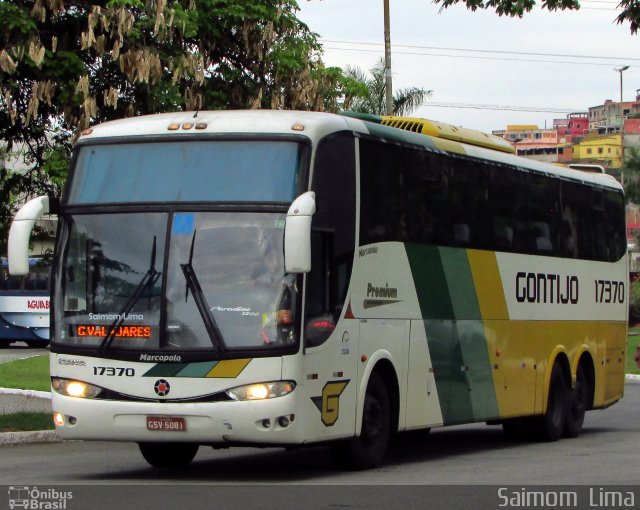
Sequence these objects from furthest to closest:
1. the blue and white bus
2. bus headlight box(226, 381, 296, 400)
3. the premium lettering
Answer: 1. the blue and white bus
2. the premium lettering
3. bus headlight box(226, 381, 296, 400)

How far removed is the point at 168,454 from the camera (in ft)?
46.8

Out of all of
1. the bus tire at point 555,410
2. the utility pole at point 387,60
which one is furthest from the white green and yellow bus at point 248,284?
the utility pole at point 387,60

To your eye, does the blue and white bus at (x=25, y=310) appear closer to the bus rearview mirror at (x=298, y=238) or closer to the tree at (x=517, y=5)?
the tree at (x=517, y=5)

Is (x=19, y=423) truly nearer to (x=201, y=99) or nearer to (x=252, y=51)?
(x=201, y=99)

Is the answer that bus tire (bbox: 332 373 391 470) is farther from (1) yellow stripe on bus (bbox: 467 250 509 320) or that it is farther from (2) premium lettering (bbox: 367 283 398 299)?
(1) yellow stripe on bus (bbox: 467 250 509 320)

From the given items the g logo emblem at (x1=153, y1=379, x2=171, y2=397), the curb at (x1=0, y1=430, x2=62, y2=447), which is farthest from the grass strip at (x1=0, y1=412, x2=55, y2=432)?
the g logo emblem at (x1=153, y1=379, x2=171, y2=397)

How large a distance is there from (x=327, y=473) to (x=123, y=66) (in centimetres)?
1280

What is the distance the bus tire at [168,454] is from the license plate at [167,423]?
1.59 meters

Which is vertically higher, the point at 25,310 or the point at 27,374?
the point at 25,310

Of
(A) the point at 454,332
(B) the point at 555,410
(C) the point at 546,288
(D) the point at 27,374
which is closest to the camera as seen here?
(A) the point at 454,332

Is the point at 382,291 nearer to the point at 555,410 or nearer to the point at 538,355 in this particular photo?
the point at 538,355

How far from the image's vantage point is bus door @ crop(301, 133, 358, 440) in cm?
1270

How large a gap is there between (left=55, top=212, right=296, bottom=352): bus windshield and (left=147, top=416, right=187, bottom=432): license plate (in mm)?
601

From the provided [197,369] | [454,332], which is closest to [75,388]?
[197,369]
